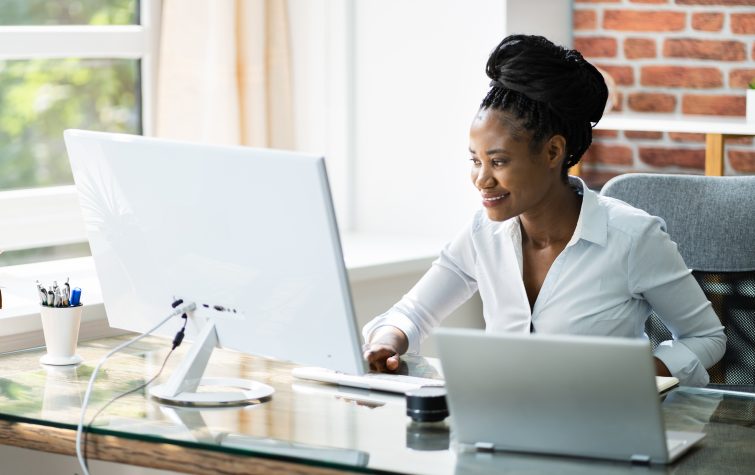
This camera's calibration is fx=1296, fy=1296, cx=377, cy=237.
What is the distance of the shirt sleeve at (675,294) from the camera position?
7.27 feet

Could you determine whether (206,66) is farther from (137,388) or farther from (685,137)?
(137,388)

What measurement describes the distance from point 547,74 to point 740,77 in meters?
1.31

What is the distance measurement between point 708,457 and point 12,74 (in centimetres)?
200

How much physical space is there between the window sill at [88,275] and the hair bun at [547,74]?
908 mm

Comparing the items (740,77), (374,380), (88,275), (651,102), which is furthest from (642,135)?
(374,380)

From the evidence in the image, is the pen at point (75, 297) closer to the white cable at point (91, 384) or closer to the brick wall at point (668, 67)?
the white cable at point (91, 384)

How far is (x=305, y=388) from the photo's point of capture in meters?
2.06

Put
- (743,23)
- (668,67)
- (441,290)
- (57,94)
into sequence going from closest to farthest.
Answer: (441,290)
(57,94)
(743,23)
(668,67)

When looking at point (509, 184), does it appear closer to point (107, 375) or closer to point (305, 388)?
point (305, 388)

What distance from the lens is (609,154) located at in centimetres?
Result: 352

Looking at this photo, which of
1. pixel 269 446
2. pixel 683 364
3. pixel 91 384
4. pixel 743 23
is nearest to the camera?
pixel 269 446

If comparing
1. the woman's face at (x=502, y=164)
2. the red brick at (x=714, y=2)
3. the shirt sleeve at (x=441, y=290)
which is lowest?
the shirt sleeve at (x=441, y=290)

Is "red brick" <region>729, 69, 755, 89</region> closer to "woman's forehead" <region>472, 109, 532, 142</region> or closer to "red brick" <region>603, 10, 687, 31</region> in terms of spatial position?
"red brick" <region>603, 10, 687, 31</region>

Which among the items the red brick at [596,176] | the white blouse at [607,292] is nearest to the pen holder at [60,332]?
the white blouse at [607,292]
